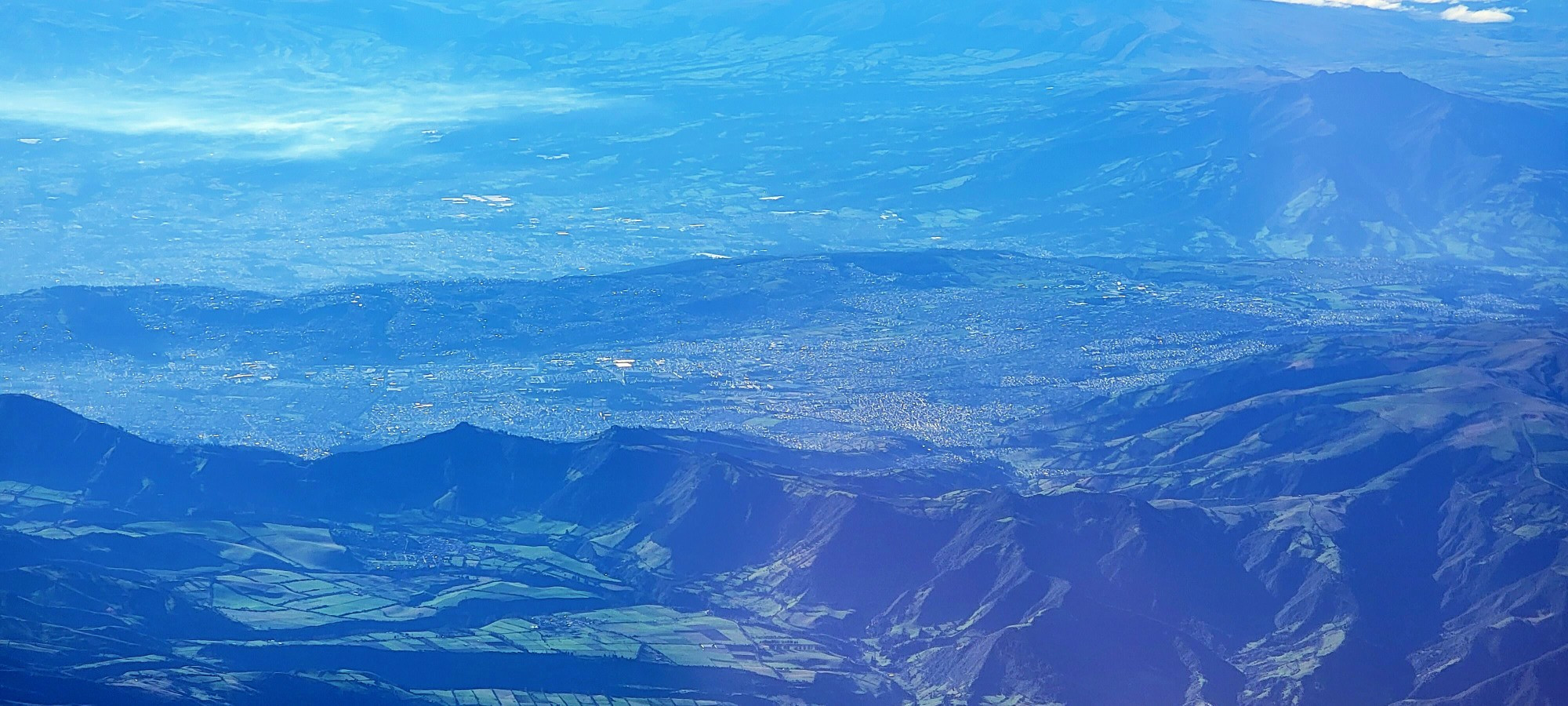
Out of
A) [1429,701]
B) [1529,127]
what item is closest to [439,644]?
[1429,701]

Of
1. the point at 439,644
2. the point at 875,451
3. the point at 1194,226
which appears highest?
the point at 439,644

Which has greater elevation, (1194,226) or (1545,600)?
(1545,600)

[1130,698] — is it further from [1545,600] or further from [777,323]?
[777,323]

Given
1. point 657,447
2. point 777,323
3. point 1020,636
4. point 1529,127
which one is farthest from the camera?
point 1529,127

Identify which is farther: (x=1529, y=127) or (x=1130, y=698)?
(x=1529, y=127)

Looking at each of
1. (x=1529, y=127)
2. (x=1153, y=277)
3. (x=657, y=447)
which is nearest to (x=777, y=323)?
(x=1153, y=277)

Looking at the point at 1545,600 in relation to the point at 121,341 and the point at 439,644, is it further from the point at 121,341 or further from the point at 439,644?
the point at 121,341

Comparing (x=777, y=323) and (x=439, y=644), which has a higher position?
(x=439, y=644)

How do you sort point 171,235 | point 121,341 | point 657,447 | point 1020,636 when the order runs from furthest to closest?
1. point 171,235
2. point 121,341
3. point 657,447
4. point 1020,636

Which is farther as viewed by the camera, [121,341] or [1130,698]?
[121,341]
